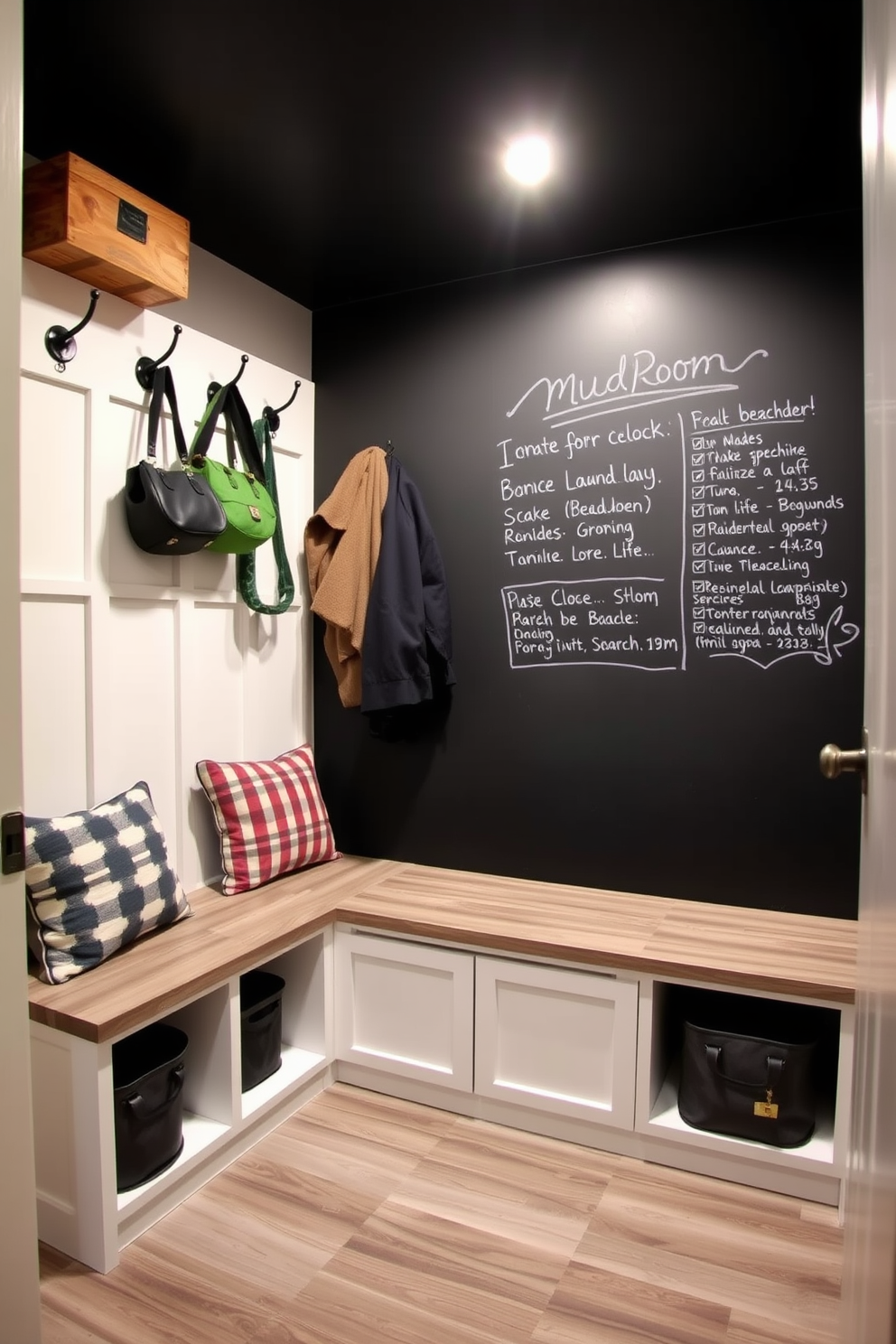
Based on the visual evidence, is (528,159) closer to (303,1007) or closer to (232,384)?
(232,384)

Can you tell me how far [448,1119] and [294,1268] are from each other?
26.9 inches

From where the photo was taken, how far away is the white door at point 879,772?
610mm

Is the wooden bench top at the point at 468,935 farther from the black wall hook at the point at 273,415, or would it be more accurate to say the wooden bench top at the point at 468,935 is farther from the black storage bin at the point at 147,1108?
the black wall hook at the point at 273,415

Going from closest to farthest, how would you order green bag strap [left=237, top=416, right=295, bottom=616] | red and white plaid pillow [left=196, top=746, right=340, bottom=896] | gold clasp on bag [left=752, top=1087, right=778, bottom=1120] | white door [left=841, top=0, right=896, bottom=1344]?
white door [left=841, top=0, right=896, bottom=1344] → gold clasp on bag [left=752, top=1087, right=778, bottom=1120] → red and white plaid pillow [left=196, top=746, right=340, bottom=896] → green bag strap [left=237, top=416, right=295, bottom=616]

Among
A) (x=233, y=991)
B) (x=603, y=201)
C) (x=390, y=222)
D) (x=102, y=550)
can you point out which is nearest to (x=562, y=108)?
(x=603, y=201)

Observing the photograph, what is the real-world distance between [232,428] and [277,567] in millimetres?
485

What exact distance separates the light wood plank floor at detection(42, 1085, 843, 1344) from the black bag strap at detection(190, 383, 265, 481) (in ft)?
6.53

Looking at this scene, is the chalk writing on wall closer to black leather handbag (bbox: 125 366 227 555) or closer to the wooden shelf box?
black leather handbag (bbox: 125 366 227 555)

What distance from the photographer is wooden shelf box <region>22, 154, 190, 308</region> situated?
77.6 inches

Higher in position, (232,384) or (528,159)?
(528,159)

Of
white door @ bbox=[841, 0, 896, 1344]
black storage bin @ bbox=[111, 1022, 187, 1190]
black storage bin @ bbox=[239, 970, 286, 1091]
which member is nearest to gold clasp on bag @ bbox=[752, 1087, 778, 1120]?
white door @ bbox=[841, 0, 896, 1344]

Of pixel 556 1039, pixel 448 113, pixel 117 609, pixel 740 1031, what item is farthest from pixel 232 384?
pixel 740 1031

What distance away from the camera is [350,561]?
288cm

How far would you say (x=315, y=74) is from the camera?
186cm
